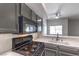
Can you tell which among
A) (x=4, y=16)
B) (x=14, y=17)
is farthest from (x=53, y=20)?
(x=4, y=16)

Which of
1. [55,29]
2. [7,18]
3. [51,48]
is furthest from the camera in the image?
[55,29]

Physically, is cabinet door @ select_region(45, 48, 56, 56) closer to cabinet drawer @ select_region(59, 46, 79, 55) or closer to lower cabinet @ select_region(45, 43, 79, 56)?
lower cabinet @ select_region(45, 43, 79, 56)

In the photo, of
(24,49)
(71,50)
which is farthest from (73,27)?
(24,49)

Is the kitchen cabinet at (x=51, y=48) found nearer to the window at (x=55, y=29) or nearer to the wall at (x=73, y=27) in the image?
the window at (x=55, y=29)

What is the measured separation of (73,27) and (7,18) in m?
1.69

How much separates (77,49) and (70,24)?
2.43ft

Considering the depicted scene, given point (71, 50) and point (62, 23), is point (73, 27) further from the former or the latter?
point (71, 50)

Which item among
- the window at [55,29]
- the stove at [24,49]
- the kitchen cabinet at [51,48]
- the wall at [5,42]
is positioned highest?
the window at [55,29]

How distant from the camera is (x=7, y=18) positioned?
30.9 inches

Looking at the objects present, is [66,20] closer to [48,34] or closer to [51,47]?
[48,34]

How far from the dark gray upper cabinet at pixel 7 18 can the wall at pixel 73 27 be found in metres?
1.45

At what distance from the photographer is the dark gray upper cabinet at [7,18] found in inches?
28.4

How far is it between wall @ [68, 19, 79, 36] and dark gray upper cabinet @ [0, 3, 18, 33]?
4.75ft

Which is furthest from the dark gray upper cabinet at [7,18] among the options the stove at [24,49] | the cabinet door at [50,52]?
the cabinet door at [50,52]
